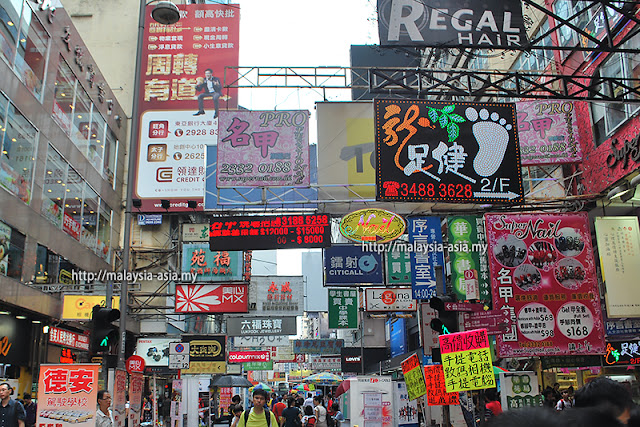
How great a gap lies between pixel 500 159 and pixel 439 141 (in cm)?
136

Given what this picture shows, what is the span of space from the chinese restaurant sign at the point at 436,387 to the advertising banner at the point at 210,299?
32.6 ft

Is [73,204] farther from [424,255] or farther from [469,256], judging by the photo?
[469,256]

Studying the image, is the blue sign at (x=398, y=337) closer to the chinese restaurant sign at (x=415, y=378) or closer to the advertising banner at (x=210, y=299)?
the advertising banner at (x=210, y=299)

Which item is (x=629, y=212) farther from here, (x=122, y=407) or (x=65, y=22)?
(x=65, y=22)

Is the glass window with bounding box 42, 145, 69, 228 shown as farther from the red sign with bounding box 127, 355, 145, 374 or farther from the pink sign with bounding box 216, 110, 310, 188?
the pink sign with bounding box 216, 110, 310, 188

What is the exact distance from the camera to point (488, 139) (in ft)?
41.5

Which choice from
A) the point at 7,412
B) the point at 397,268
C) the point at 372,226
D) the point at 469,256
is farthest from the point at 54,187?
the point at 469,256

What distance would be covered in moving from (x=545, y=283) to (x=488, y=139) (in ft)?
15.3

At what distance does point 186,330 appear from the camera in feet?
101

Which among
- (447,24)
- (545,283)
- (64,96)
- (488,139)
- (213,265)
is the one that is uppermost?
(64,96)

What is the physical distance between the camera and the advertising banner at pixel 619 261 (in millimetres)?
14219

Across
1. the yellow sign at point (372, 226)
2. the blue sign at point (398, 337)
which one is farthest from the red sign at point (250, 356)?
the yellow sign at point (372, 226)

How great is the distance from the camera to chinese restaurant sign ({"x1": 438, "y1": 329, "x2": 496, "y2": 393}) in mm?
9070

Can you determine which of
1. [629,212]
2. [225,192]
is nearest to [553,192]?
[629,212]
